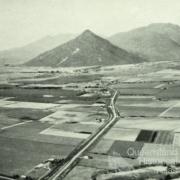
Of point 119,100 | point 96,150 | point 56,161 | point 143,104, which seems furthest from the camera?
point 119,100

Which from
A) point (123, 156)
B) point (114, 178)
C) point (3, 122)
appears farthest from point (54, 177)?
point (3, 122)

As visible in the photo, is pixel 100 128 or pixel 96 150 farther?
pixel 100 128

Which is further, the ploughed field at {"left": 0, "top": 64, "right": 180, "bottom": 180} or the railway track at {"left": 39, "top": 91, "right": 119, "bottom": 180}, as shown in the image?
the ploughed field at {"left": 0, "top": 64, "right": 180, "bottom": 180}

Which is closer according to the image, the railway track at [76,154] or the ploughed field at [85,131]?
the railway track at [76,154]

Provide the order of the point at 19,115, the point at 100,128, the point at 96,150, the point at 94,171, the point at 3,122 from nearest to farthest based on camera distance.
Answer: the point at 94,171 → the point at 96,150 → the point at 100,128 → the point at 3,122 → the point at 19,115

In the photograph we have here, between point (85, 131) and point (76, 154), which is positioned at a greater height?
point (85, 131)

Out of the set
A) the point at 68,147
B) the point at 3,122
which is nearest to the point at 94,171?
the point at 68,147

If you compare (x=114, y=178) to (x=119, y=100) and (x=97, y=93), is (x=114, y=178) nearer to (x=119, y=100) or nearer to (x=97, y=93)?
(x=119, y=100)

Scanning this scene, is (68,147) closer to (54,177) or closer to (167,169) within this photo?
(54,177)

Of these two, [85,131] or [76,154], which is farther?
[85,131]
